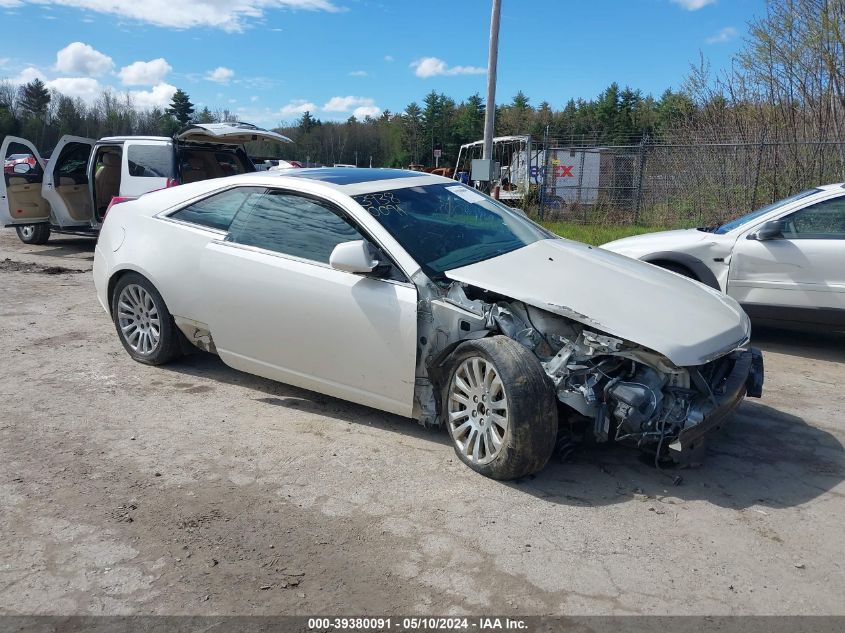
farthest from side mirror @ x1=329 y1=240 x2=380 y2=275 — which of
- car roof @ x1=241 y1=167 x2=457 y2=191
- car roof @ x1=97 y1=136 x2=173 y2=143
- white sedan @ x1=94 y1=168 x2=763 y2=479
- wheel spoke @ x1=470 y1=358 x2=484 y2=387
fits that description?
car roof @ x1=97 y1=136 x2=173 y2=143

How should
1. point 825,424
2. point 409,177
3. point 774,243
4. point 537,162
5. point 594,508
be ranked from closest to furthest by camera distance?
point 594,508, point 825,424, point 409,177, point 774,243, point 537,162

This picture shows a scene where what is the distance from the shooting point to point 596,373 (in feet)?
11.8

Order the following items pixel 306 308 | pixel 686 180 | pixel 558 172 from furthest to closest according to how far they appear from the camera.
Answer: pixel 558 172
pixel 686 180
pixel 306 308

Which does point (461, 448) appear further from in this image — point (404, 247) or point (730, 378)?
point (730, 378)

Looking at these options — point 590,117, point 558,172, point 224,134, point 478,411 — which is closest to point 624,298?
point 478,411

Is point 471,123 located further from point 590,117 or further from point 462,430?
point 462,430

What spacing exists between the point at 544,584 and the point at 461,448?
44.6 inches

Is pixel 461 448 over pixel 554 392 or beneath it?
beneath

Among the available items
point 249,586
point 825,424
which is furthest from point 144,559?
A: point 825,424

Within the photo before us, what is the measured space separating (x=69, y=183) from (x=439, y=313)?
10.4 m

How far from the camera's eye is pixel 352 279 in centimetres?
421

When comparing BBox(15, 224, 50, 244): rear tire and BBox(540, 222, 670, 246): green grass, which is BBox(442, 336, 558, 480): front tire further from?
BBox(15, 224, 50, 244): rear tire

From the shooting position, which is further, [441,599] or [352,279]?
[352,279]

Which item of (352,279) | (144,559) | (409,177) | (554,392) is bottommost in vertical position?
(144,559)
